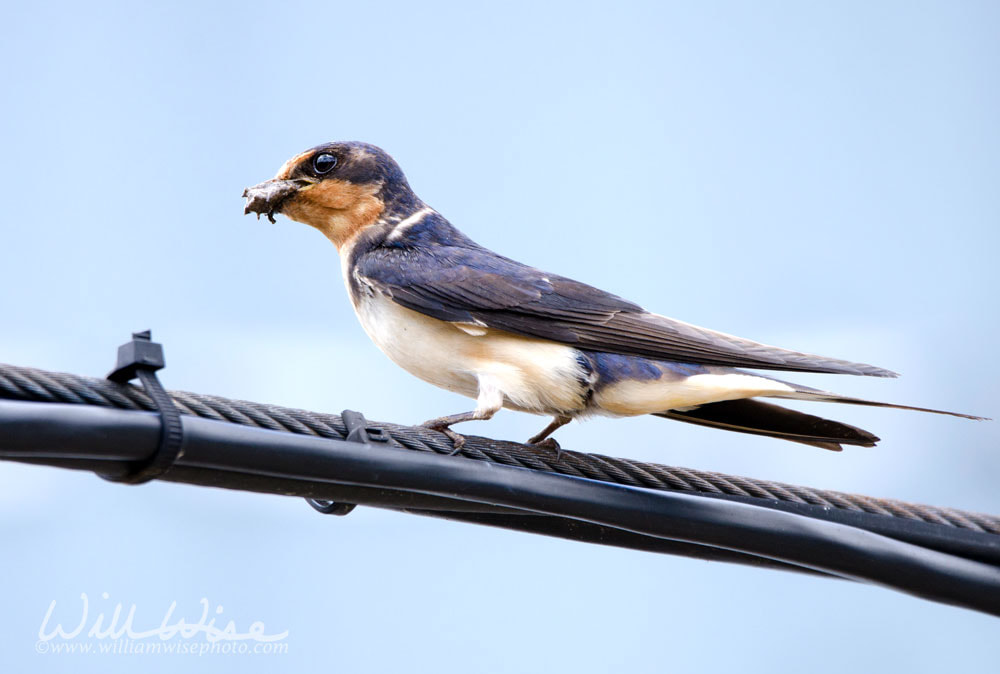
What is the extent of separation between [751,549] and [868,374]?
0.46 metres

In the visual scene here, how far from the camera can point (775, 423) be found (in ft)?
9.68

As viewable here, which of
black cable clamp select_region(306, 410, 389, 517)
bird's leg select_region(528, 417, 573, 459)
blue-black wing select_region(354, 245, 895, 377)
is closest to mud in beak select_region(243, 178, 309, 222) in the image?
blue-black wing select_region(354, 245, 895, 377)

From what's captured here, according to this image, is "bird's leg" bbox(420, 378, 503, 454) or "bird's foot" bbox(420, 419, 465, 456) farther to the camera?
"bird's leg" bbox(420, 378, 503, 454)

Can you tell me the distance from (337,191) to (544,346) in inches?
29.7

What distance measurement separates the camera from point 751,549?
2.29 m

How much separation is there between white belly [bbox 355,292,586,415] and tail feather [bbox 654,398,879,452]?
12.2 inches

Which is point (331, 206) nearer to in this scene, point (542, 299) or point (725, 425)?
point (542, 299)

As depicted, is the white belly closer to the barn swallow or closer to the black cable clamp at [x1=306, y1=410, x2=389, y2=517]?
the barn swallow

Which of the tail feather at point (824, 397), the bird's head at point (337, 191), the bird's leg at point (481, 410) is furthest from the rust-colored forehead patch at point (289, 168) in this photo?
the tail feather at point (824, 397)

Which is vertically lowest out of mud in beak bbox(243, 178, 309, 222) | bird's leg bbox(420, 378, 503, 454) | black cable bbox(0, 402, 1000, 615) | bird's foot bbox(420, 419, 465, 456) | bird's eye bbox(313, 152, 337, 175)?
black cable bbox(0, 402, 1000, 615)

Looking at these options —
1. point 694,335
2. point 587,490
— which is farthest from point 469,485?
point 694,335

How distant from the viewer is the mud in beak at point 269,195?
3223mm

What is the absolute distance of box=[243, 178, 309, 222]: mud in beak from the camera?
3.22 meters

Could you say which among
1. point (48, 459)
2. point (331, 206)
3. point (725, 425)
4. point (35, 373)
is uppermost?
point (331, 206)
